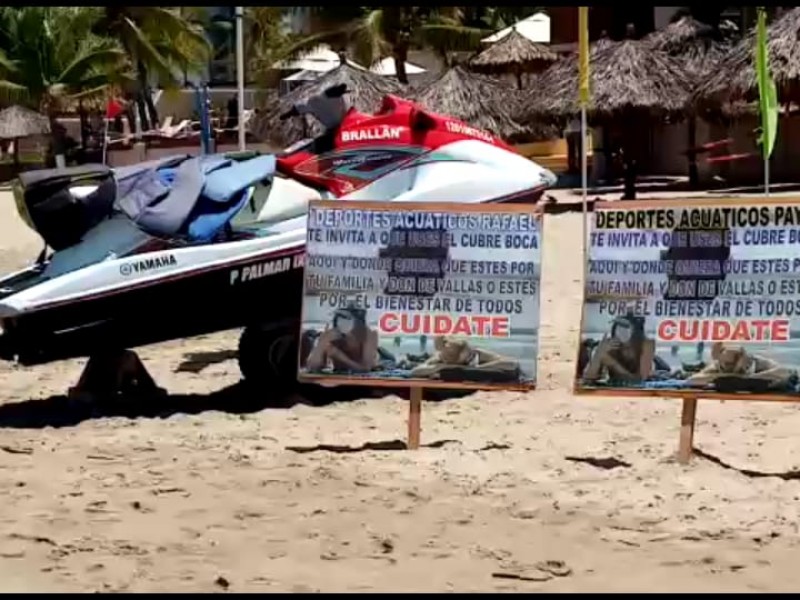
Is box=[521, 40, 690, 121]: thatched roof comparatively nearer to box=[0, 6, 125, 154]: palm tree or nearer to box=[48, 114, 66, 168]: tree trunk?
box=[0, 6, 125, 154]: palm tree

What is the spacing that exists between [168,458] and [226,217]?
1.88m

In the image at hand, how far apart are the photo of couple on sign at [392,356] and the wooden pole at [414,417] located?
0.30 feet

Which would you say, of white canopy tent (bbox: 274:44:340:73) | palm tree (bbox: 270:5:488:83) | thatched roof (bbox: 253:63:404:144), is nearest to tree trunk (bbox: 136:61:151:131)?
white canopy tent (bbox: 274:44:340:73)

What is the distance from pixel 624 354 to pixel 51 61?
3205cm

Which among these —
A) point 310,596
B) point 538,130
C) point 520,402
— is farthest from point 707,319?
point 538,130

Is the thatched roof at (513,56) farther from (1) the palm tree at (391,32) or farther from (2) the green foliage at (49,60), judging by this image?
(2) the green foliage at (49,60)

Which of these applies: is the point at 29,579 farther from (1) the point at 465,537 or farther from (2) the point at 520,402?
(2) the point at 520,402

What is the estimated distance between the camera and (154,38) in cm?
4097

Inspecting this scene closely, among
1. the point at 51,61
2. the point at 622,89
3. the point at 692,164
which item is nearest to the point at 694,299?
the point at 622,89

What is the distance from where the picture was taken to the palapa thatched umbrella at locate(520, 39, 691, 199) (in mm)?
23016

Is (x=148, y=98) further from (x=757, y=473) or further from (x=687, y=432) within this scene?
(x=757, y=473)

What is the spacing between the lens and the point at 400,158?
9008 mm

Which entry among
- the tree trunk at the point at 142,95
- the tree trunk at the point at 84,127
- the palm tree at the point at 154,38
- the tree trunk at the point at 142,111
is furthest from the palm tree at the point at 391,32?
the tree trunk at the point at 142,111

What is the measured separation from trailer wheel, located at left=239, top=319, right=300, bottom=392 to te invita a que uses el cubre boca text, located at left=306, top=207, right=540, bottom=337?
1.31 meters
